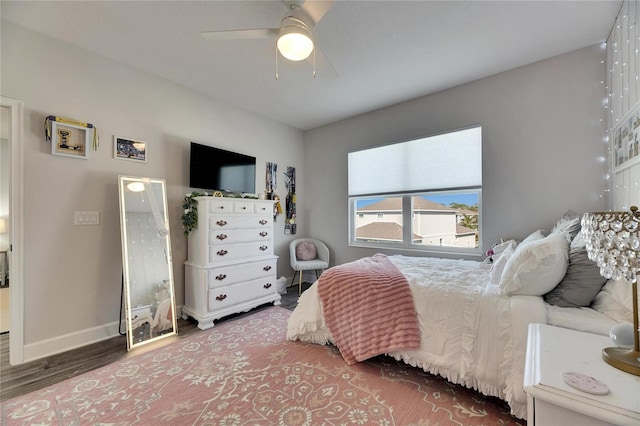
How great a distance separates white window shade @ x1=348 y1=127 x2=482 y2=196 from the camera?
10.2 ft

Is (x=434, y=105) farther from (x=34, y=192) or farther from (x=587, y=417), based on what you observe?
(x=34, y=192)

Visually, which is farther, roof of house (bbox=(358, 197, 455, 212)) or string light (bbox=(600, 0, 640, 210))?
roof of house (bbox=(358, 197, 455, 212))

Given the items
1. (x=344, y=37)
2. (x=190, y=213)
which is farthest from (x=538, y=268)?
(x=190, y=213)

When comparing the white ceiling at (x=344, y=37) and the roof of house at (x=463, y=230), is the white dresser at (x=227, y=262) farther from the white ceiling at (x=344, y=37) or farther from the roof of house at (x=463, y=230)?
the roof of house at (x=463, y=230)

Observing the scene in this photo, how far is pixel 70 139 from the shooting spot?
2387mm

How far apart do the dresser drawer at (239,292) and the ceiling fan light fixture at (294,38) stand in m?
2.46

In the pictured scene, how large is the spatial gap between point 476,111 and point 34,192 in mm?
4556

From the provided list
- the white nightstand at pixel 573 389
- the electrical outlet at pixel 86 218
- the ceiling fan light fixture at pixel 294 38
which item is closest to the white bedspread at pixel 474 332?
the white nightstand at pixel 573 389

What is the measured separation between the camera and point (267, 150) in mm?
4113

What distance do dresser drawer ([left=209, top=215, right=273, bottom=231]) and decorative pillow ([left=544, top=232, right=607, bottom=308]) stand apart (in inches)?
114

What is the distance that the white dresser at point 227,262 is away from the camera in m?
2.83

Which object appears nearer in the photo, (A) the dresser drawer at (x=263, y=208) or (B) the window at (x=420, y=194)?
(B) the window at (x=420, y=194)

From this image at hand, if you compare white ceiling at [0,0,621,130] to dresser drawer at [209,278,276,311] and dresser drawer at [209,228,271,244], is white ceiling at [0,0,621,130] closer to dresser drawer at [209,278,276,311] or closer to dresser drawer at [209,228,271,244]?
dresser drawer at [209,228,271,244]

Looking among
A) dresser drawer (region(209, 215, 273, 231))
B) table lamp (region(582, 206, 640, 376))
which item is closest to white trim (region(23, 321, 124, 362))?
dresser drawer (region(209, 215, 273, 231))
